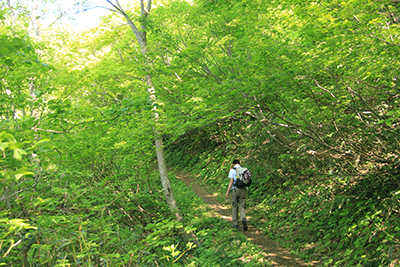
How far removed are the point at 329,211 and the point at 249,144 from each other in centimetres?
422

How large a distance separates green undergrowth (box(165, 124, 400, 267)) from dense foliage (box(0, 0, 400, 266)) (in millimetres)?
35

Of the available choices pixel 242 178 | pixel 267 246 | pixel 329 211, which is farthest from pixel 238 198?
pixel 329 211

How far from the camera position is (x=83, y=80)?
32.4 ft

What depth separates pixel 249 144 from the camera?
30.3 feet

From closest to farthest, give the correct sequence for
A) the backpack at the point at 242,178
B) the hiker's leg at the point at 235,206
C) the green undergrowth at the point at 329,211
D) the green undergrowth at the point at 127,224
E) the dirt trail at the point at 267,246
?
the green undergrowth at the point at 127,224
the green undergrowth at the point at 329,211
the dirt trail at the point at 267,246
the backpack at the point at 242,178
the hiker's leg at the point at 235,206

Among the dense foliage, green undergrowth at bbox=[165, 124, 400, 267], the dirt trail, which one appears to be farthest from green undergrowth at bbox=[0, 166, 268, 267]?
green undergrowth at bbox=[165, 124, 400, 267]

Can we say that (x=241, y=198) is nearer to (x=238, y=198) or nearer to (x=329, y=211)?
(x=238, y=198)

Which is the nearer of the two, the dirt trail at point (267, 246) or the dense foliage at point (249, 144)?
the dense foliage at point (249, 144)

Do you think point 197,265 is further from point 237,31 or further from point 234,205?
point 237,31

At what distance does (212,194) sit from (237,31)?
644cm

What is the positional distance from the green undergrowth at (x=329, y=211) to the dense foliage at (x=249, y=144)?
0.03m

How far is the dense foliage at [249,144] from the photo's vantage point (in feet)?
11.1

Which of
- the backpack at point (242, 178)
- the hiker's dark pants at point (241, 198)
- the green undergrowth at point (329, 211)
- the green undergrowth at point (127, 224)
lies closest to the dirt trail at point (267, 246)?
the green undergrowth at point (329, 211)

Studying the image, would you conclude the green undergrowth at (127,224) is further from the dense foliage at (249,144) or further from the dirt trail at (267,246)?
the dirt trail at (267,246)
